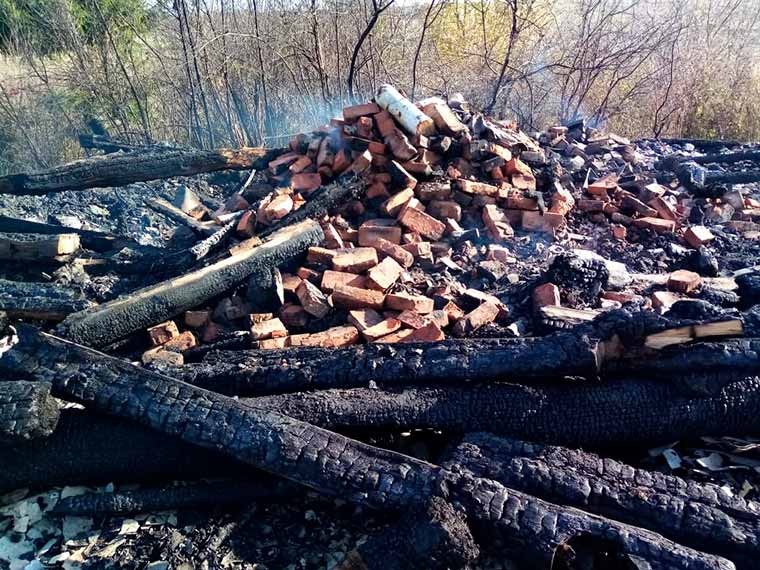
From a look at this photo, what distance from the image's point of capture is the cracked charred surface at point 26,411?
6.77 feet

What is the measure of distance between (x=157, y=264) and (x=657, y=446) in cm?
347

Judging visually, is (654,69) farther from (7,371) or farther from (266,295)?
(7,371)

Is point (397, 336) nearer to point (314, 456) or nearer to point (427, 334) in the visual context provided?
point (427, 334)

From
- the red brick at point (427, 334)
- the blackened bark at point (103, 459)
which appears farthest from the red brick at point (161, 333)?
the red brick at point (427, 334)

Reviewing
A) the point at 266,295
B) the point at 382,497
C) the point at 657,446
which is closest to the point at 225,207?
the point at 266,295

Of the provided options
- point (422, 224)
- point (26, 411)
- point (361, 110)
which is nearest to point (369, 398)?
point (26, 411)

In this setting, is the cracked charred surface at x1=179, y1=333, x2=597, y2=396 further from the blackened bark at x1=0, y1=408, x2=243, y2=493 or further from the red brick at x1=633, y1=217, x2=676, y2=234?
the red brick at x1=633, y1=217, x2=676, y2=234

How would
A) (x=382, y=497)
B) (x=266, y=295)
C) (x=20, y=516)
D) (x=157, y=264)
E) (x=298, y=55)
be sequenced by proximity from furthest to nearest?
(x=298, y=55) < (x=157, y=264) < (x=266, y=295) < (x=20, y=516) < (x=382, y=497)

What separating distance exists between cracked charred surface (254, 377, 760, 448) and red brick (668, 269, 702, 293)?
4.57ft

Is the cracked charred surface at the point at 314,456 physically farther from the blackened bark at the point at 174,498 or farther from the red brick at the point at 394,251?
the red brick at the point at 394,251

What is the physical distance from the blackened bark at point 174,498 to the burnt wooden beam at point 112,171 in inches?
118

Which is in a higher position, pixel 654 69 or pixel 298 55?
pixel 298 55

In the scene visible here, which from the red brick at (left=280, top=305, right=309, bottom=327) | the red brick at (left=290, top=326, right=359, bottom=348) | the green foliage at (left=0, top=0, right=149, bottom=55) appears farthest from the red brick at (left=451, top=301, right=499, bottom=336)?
the green foliage at (left=0, top=0, right=149, bottom=55)

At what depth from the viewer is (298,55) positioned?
7926mm
